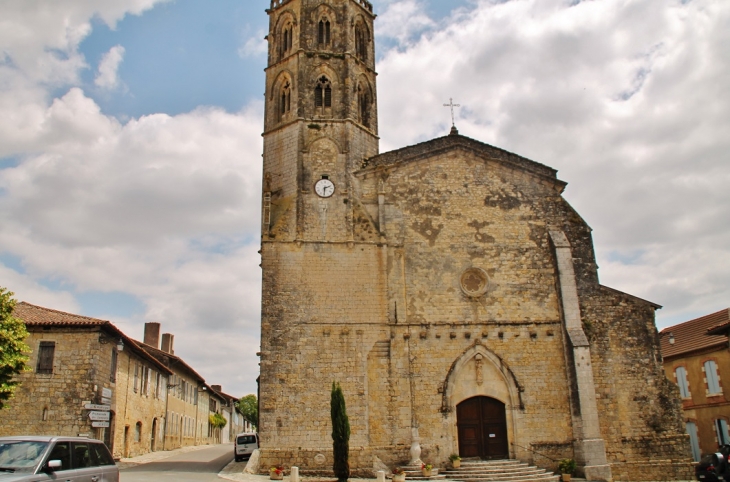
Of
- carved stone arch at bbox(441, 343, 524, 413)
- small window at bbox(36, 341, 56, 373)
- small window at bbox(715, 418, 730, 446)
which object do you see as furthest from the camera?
small window at bbox(715, 418, 730, 446)

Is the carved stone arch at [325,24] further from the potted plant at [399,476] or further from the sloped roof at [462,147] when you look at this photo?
the potted plant at [399,476]

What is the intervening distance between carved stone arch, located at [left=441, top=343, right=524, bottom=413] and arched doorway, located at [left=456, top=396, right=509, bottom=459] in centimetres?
26

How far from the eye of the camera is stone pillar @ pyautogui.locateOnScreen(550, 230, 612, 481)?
19406 millimetres

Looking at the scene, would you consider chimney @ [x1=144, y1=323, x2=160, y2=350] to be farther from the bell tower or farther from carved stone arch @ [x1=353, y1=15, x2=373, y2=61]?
carved stone arch @ [x1=353, y1=15, x2=373, y2=61]

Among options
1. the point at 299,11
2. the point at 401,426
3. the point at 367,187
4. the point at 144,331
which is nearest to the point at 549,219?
the point at 367,187

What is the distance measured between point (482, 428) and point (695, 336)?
14690 mm

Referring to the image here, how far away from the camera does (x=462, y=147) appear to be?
23156 millimetres

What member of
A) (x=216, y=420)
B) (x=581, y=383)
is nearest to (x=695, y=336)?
(x=581, y=383)

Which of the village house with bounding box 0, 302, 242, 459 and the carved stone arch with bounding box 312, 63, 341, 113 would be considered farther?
the carved stone arch with bounding box 312, 63, 341, 113

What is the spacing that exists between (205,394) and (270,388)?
33334 mm

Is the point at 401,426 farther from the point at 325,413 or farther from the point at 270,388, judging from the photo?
the point at 270,388

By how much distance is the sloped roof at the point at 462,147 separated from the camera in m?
22.8

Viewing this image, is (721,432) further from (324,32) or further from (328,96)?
(324,32)

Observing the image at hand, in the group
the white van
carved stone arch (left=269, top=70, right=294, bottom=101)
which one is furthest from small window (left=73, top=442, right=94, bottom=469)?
the white van
